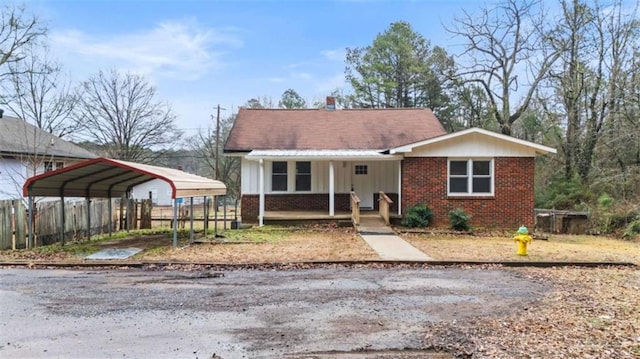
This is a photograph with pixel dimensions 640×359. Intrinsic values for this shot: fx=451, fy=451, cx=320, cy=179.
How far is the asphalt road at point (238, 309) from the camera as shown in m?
4.68

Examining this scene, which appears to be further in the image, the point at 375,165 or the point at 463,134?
the point at 375,165

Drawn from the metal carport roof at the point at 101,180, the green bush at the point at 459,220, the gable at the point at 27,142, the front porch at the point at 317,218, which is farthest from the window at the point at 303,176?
the gable at the point at 27,142

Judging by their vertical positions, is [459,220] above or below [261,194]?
below

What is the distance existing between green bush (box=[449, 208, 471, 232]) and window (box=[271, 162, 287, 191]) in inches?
265

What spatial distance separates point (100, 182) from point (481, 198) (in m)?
13.0

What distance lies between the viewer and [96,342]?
4.77 metres

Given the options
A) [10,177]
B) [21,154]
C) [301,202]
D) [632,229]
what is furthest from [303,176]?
[10,177]

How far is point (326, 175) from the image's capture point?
18562mm

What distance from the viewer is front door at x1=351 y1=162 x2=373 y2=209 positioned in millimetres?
18828

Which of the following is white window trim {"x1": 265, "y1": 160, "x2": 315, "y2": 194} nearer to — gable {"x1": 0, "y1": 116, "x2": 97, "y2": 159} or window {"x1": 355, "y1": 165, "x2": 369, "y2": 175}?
window {"x1": 355, "y1": 165, "x2": 369, "y2": 175}

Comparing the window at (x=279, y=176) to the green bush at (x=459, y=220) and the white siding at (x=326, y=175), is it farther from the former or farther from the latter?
the green bush at (x=459, y=220)

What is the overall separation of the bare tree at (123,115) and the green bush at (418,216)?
2751 centimetres

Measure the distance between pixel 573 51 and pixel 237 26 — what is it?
17717 millimetres

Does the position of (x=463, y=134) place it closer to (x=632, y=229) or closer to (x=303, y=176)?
(x=303, y=176)
